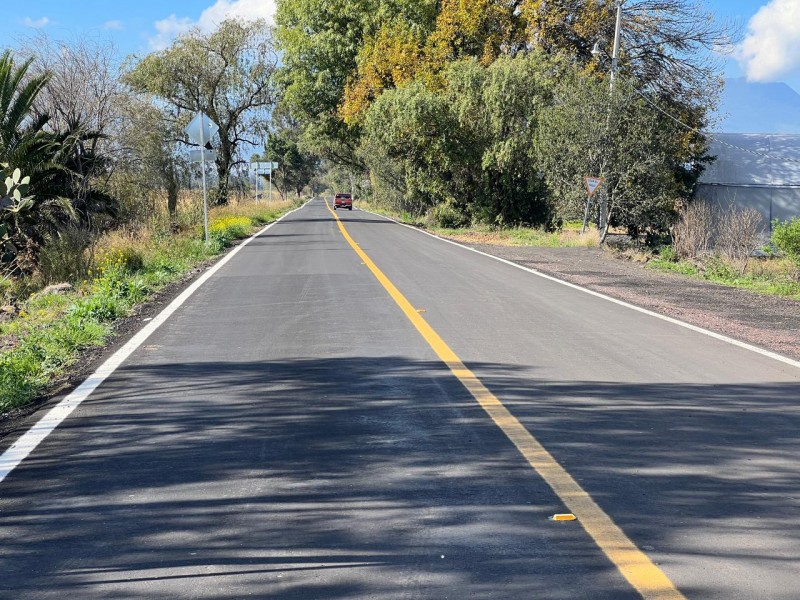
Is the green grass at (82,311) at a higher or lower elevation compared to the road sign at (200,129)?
lower

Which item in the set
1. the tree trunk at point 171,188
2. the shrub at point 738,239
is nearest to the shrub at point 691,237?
the shrub at point 738,239

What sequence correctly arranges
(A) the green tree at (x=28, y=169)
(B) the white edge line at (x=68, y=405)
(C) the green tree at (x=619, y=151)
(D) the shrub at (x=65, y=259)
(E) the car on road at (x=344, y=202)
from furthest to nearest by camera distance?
(E) the car on road at (x=344, y=202) → (C) the green tree at (x=619, y=151) → (D) the shrub at (x=65, y=259) → (A) the green tree at (x=28, y=169) → (B) the white edge line at (x=68, y=405)

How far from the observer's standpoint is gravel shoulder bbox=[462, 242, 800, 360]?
10.7 meters

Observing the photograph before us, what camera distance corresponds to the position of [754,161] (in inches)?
1289

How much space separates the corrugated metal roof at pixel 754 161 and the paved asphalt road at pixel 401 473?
2472 centimetres

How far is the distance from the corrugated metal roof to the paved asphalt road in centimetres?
2472

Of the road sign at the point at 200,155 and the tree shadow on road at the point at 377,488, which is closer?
the tree shadow on road at the point at 377,488

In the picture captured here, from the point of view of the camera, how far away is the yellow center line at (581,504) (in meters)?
3.70

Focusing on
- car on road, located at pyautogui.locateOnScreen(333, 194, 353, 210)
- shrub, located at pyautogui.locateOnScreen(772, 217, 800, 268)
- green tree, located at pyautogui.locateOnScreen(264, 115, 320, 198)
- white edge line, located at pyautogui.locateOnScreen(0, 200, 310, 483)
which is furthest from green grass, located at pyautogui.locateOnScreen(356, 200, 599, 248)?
green tree, located at pyautogui.locateOnScreen(264, 115, 320, 198)

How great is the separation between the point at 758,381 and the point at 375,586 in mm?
5234

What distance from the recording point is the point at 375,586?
3674 mm

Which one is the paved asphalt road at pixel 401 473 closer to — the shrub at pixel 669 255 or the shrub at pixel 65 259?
the shrub at pixel 65 259

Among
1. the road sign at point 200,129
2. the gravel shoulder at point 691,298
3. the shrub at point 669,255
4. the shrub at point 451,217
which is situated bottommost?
the gravel shoulder at point 691,298

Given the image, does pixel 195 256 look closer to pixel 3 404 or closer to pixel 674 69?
pixel 3 404
